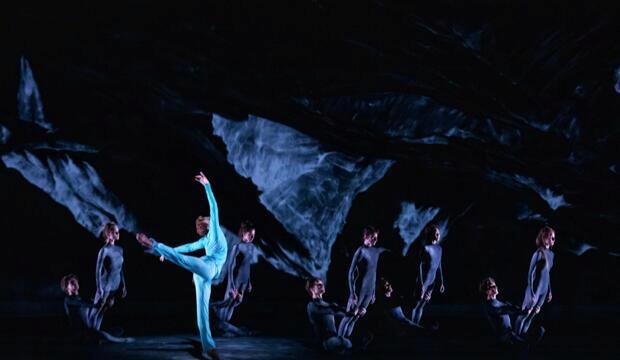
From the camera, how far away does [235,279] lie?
25.6 feet

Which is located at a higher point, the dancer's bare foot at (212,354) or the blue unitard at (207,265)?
the blue unitard at (207,265)

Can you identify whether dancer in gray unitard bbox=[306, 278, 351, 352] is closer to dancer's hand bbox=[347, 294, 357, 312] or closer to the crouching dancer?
dancer's hand bbox=[347, 294, 357, 312]

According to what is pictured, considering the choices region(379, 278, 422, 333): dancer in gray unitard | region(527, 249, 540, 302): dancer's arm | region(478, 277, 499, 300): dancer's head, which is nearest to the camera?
region(478, 277, 499, 300): dancer's head

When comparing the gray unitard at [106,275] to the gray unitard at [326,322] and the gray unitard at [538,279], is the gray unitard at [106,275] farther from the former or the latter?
the gray unitard at [538,279]

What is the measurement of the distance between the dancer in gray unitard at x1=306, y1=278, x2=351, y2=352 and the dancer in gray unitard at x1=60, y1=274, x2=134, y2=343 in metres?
1.72

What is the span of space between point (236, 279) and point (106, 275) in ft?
4.07

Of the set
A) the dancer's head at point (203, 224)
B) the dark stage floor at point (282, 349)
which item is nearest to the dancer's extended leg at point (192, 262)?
the dancer's head at point (203, 224)

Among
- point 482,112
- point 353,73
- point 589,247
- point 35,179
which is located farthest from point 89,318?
point 589,247

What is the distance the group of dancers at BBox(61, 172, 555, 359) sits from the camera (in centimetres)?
592

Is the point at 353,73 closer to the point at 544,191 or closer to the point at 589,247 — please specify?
the point at 544,191

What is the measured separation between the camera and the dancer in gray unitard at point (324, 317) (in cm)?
659

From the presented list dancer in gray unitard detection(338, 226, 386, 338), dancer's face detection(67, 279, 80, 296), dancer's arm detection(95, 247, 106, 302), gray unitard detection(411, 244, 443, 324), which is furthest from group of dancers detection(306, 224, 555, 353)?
dancer's face detection(67, 279, 80, 296)

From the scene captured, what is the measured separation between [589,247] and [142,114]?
5558mm

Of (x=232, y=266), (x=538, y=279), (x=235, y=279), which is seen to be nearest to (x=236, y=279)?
(x=235, y=279)
